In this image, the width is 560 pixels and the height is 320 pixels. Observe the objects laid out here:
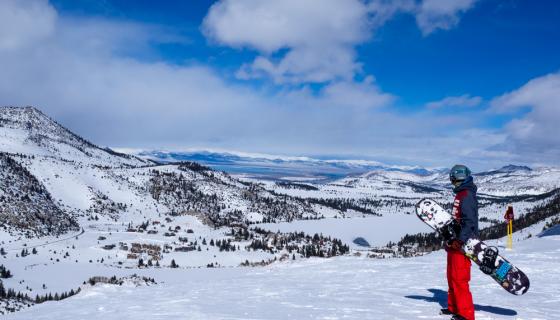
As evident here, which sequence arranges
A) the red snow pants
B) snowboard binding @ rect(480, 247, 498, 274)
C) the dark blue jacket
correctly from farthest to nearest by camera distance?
snowboard binding @ rect(480, 247, 498, 274) < the dark blue jacket < the red snow pants

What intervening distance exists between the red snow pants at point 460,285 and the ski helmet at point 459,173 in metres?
1.91

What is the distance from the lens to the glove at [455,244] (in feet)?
35.3

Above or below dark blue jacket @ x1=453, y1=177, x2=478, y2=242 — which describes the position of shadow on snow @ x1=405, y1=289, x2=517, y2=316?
below

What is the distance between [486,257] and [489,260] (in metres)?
0.26

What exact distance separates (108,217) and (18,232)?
51.6 metres

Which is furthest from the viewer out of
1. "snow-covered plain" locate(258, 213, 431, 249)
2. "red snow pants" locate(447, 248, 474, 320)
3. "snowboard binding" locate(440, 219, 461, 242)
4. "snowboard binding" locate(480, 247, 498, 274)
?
"snow-covered plain" locate(258, 213, 431, 249)

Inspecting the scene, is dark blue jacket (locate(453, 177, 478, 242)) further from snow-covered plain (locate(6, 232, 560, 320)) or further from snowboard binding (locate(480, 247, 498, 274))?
snow-covered plain (locate(6, 232, 560, 320))

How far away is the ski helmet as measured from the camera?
35.9ft

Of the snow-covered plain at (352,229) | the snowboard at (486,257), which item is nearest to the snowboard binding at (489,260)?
the snowboard at (486,257)

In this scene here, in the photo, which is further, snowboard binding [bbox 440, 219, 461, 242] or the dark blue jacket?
snowboard binding [bbox 440, 219, 461, 242]

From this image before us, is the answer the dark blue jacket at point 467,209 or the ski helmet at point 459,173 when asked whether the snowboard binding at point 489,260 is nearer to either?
the dark blue jacket at point 467,209

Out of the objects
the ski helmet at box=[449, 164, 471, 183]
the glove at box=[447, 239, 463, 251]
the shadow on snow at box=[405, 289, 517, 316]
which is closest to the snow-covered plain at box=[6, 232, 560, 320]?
the shadow on snow at box=[405, 289, 517, 316]

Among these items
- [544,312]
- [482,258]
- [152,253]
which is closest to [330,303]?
[482,258]

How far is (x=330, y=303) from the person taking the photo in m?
13.7
